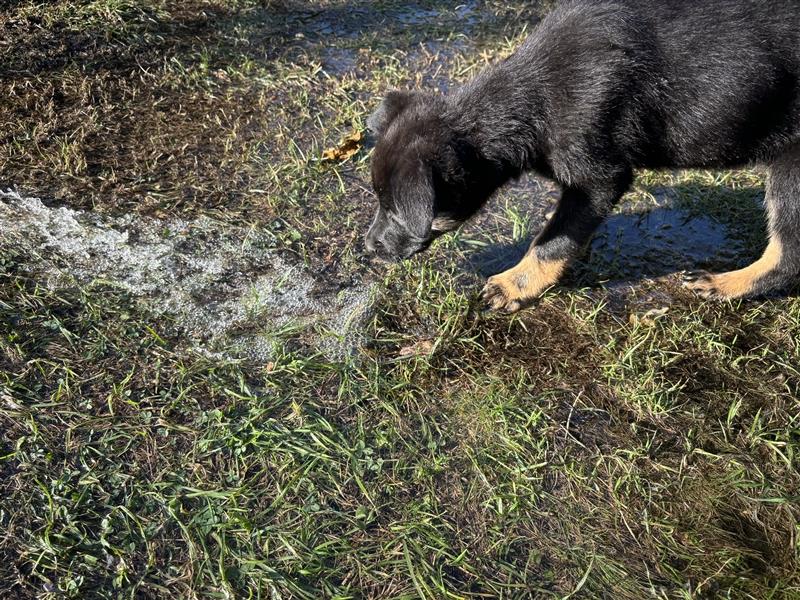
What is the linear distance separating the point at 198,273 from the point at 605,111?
230 cm

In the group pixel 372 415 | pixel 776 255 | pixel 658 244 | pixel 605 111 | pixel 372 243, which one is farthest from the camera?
pixel 658 244

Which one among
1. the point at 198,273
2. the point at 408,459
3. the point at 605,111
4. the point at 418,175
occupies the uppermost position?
the point at 605,111

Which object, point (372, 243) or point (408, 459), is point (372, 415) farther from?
point (372, 243)

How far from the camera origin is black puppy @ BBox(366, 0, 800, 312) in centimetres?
355

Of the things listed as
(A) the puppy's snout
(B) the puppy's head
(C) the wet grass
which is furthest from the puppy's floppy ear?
(C) the wet grass

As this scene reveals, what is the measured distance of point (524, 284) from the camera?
4020mm

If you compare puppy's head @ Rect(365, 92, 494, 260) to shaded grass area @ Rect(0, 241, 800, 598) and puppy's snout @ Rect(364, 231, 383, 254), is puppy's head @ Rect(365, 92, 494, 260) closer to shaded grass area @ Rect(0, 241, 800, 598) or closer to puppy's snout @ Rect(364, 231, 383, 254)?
puppy's snout @ Rect(364, 231, 383, 254)

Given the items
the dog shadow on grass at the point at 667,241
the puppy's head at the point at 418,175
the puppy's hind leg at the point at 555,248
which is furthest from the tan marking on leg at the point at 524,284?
the puppy's head at the point at 418,175

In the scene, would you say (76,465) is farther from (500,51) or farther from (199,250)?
(500,51)

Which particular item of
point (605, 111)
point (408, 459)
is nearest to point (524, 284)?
point (605, 111)

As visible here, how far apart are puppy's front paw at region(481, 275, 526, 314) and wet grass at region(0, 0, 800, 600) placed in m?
0.10

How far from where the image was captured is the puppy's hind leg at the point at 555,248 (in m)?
3.85

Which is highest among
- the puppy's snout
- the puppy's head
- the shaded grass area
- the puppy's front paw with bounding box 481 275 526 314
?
the puppy's head

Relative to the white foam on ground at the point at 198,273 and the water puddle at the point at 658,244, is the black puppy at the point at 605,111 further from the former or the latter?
the water puddle at the point at 658,244
